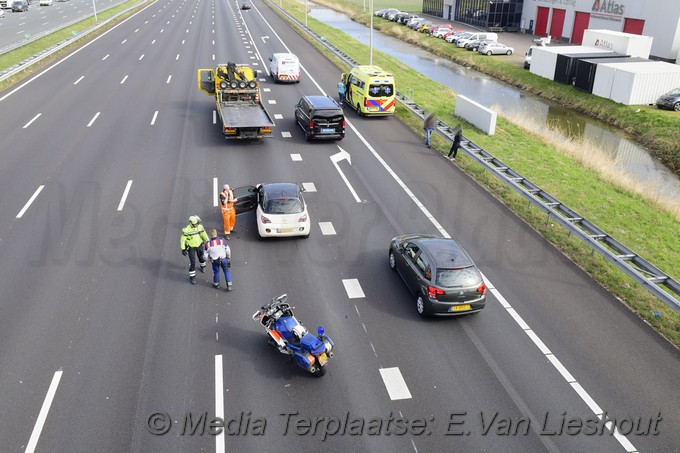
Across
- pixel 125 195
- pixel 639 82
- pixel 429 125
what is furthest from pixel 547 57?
pixel 125 195

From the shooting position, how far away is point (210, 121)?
1093 inches

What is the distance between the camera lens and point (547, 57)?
43.8 meters

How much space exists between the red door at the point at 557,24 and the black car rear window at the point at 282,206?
198ft

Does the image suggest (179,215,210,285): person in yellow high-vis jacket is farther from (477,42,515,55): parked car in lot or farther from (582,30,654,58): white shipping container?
(477,42,515,55): parked car in lot

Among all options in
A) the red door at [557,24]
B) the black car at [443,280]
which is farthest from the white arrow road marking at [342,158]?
the red door at [557,24]

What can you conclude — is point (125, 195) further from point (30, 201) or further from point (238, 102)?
point (238, 102)

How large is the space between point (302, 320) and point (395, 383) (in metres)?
2.86

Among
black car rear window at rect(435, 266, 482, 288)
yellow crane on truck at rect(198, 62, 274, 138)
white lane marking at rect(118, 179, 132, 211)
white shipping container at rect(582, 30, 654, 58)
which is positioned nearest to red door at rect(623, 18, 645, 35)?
white shipping container at rect(582, 30, 654, 58)

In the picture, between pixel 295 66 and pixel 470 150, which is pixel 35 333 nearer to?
pixel 470 150

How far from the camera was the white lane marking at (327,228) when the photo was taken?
16812 mm

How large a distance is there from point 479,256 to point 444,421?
22.3 feet

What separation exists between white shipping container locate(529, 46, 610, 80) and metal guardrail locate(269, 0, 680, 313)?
2435cm

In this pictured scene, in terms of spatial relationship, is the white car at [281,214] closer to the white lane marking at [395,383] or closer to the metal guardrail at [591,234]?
the white lane marking at [395,383]

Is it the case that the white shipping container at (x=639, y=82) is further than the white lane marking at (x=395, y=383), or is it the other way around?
the white shipping container at (x=639, y=82)
